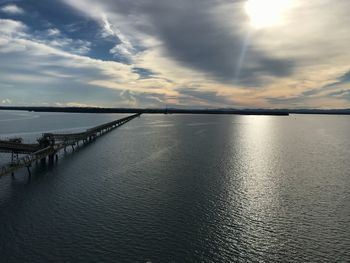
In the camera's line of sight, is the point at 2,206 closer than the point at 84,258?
No

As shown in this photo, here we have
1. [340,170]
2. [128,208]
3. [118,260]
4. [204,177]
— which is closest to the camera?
[118,260]

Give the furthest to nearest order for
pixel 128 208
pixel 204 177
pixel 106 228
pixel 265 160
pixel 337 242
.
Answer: pixel 265 160
pixel 204 177
pixel 128 208
pixel 106 228
pixel 337 242

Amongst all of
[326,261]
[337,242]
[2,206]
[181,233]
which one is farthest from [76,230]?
[337,242]

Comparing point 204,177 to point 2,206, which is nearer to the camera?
point 2,206

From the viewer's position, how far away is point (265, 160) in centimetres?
6544

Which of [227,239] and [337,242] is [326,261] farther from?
[227,239]

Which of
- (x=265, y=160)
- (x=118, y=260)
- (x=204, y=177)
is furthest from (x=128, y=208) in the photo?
(x=265, y=160)

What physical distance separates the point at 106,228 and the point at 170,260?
26.7 ft

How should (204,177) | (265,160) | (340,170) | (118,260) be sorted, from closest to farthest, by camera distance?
(118,260) < (204,177) < (340,170) < (265,160)

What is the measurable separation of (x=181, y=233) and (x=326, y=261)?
12371 mm

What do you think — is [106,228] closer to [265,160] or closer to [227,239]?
[227,239]

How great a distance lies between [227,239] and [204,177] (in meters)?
22.3

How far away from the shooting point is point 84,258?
2225 centimetres

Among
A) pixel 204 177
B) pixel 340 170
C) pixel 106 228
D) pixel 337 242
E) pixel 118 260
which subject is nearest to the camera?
pixel 118 260
